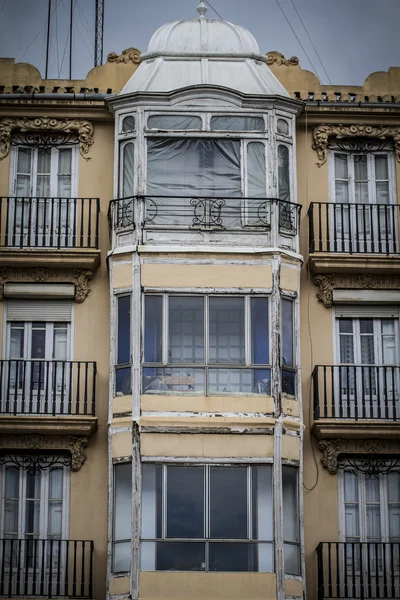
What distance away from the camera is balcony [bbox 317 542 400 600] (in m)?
27.4

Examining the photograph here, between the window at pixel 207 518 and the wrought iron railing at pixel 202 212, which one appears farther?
the wrought iron railing at pixel 202 212

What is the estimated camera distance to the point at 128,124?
96.7 ft

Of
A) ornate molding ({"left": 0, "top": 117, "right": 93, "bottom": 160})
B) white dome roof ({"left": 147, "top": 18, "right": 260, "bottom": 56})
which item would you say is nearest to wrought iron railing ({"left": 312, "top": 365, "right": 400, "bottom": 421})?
ornate molding ({"left": 0, "top": 117, "right": 93, "bottom": 160})

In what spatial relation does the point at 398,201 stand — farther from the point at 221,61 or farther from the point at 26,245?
the point at 26,245

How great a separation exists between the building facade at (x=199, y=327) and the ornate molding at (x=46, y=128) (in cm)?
4

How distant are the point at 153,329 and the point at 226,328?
1391 millimetres

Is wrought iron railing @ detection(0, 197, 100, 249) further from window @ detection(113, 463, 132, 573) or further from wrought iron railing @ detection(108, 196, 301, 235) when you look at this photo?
window @ detection(113, 463, 132, 573)

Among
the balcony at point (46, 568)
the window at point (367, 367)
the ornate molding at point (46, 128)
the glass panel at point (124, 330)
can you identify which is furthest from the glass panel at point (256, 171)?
the balcony at point (46, 568)

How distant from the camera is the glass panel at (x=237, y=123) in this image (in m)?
29.3

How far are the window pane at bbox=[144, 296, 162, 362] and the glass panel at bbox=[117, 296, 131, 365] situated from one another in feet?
1.15

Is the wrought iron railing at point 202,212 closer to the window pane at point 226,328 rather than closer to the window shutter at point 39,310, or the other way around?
the window pane at point 226,328

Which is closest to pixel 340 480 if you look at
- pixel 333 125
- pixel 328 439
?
pixel 328 439

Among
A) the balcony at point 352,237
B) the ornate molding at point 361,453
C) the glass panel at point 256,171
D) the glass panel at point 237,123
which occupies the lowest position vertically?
the ornate molding at point 361,453

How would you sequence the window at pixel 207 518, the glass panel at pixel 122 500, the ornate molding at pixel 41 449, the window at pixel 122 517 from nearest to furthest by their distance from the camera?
the window at pixel 207 518 → the window at pixel 122 517 → the glass panel at pixel 122 500 → the ornate molding at pixel 41 449
